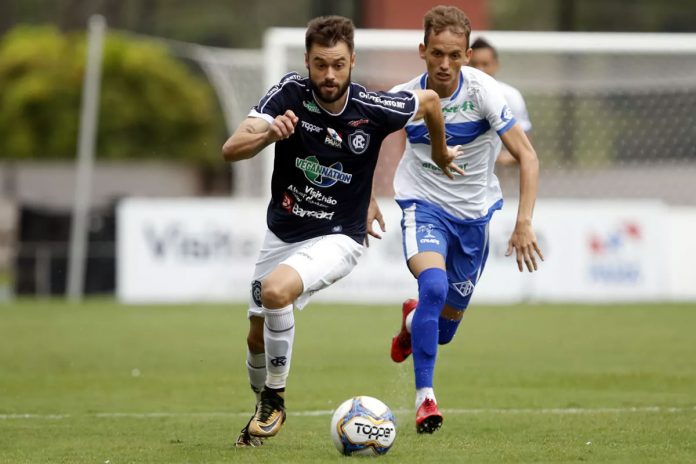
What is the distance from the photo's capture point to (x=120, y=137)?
33438 mm

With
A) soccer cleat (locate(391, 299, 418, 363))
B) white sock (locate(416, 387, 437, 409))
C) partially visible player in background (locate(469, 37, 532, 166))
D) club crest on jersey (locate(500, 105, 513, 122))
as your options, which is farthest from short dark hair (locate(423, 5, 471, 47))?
partially visible player in background (locate(469, 37, 532, 166))

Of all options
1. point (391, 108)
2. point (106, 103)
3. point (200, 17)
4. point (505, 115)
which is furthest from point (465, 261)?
point (200, 17)

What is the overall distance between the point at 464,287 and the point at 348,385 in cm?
194

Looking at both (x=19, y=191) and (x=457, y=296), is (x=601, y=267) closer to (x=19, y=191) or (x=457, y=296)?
(x=457, y=296)

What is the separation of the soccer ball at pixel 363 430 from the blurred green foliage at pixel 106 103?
26.5 metres

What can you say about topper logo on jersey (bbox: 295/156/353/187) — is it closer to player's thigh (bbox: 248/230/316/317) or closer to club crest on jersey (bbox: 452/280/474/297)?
player's thigh (bbox: 248/230/316/317)

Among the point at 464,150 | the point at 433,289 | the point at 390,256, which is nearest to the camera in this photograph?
the point at 433,289

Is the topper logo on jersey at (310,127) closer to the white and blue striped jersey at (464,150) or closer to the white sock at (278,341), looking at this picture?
the white sock at (278,341)

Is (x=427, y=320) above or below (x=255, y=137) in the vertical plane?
below

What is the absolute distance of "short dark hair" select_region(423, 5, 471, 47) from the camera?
791cm

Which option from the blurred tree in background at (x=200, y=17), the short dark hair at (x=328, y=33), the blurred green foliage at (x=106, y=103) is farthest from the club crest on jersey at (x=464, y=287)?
the blurred tree in background at (x=200, y=17)

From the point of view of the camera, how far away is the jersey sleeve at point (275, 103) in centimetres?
689

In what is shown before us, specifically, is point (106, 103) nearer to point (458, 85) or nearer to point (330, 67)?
point (458, 85)

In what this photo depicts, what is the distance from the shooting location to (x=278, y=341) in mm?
7074
